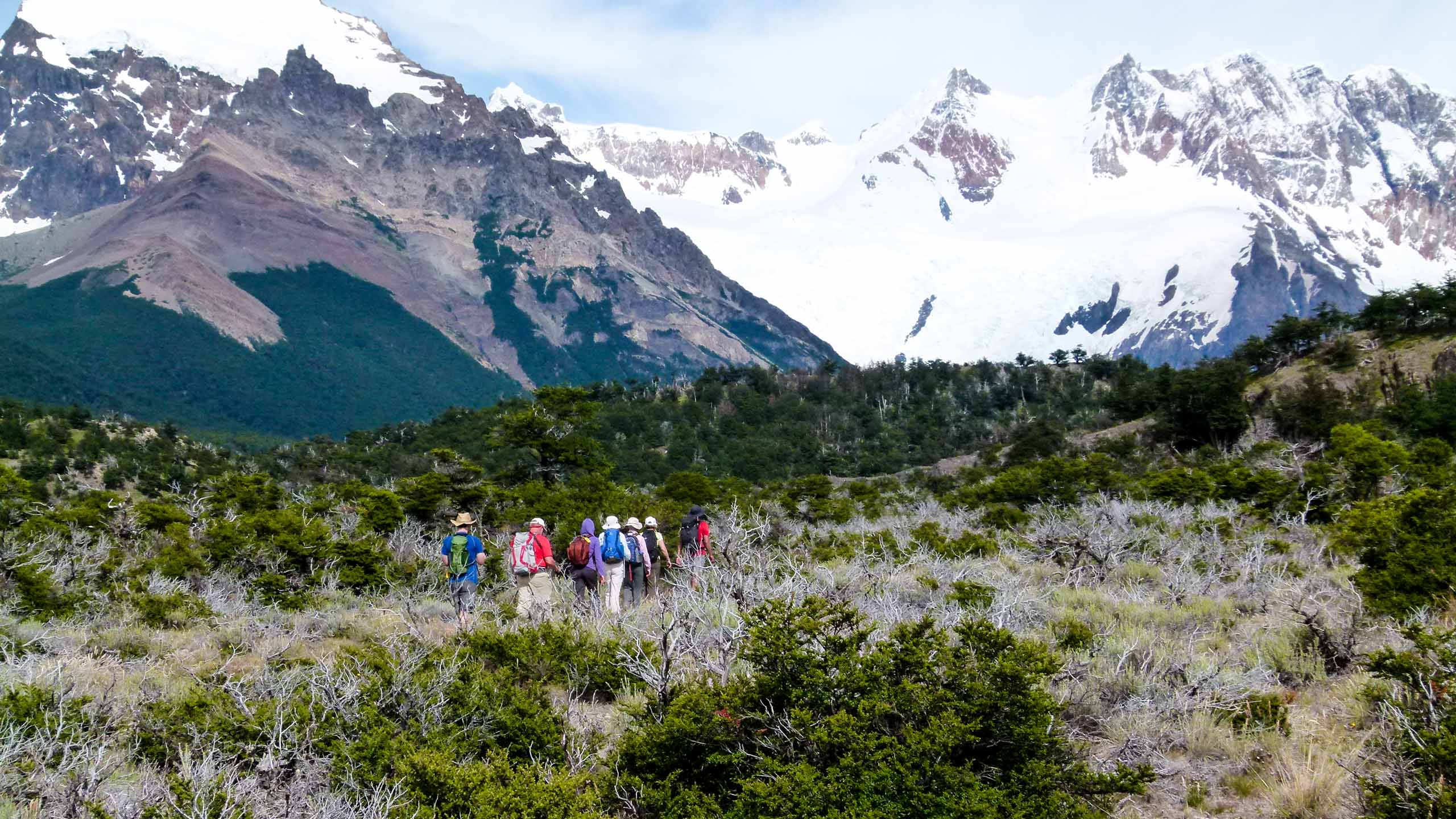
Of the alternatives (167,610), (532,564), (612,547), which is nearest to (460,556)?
(532,564)

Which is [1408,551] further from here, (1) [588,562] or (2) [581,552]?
(2) [581,552]

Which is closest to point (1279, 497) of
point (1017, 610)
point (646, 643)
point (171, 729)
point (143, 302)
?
point (1017, 610)

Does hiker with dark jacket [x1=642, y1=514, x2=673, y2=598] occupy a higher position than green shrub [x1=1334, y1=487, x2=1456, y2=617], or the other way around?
green shrub [x1=1334, y1=487, x2=1456, y2=617]

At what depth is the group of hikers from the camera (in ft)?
34.9

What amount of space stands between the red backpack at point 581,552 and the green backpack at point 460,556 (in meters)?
1.61

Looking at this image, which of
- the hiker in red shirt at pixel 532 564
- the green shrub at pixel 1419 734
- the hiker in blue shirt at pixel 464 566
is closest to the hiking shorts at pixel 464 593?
the hiker in blue shirt at pixel 464 566

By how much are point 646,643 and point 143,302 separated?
17205 cm

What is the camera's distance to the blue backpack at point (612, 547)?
38.1 feet

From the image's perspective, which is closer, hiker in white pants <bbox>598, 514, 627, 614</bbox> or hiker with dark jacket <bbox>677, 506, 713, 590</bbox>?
hiker in white pants <bbox>598, 514, 627, 614</bbox>

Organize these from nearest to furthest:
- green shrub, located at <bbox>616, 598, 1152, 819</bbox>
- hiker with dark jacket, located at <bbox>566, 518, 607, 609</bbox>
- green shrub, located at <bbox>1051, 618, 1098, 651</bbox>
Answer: green shrub, located at <bbox>616, 598, 1152, 819</bbox>
green shrub, located at <bbox>1051, 618, 1098, 651</bbox>
hiker with dark jacket, located at <bbox>566, 518, 607, 609</bbox>

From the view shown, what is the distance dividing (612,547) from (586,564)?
0.54 metres

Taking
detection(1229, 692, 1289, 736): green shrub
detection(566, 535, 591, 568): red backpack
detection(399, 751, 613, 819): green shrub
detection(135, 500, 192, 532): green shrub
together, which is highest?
detection(1229, 692, 1289, 736): green shrub

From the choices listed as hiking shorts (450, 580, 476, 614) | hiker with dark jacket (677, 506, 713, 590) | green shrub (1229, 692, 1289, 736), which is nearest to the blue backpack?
hiker with dark jacket (677, 506, 713, 590)

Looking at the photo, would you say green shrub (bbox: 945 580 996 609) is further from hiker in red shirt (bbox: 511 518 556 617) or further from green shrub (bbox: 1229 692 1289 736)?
hiker in red shirt (bbox: 511 518 556 617)
